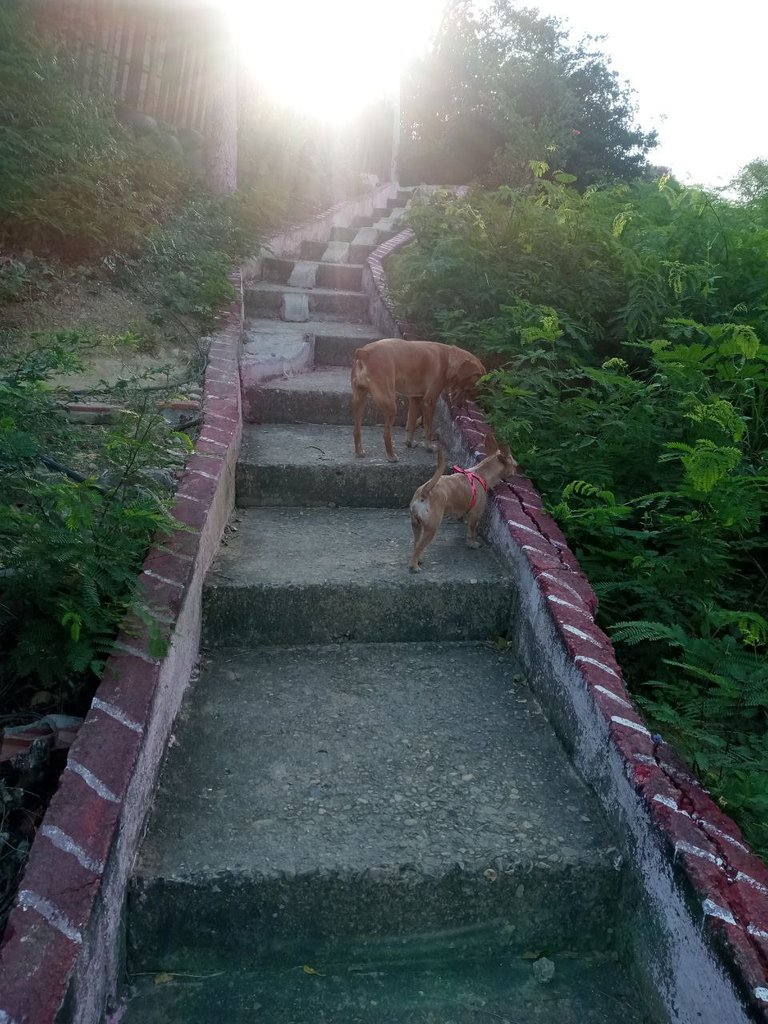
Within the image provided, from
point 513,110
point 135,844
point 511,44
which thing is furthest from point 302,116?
point 135,844

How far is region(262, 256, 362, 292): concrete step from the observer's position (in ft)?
29.9

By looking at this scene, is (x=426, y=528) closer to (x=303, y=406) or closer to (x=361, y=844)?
(x=361, y=844)

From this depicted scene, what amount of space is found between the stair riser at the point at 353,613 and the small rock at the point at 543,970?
5.18 feet

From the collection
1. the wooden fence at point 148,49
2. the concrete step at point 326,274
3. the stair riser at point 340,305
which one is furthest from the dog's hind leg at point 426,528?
the wooden fence at point 148,49

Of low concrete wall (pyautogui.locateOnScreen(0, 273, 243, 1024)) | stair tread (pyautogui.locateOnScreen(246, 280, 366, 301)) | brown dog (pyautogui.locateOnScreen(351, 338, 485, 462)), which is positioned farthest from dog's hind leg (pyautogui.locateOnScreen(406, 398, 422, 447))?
stair tread (pyautogui.locateOnScreen(246, 280, 366, 301))

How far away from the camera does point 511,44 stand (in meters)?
21.1

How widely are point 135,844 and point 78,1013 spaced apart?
1.79 feet

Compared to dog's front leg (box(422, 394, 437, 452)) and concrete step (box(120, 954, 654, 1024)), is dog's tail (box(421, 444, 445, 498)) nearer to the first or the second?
dog's front leg (box(422, 394, 437, 452))

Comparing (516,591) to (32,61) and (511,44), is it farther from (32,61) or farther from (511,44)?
(511,44)

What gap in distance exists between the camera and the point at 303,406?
5629 millimetres

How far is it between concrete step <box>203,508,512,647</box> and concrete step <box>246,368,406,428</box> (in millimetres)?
1798

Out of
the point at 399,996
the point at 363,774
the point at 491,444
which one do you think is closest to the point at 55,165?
the point at 491,444

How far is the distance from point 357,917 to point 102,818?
0.87 metres

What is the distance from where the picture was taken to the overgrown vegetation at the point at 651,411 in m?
3.01
